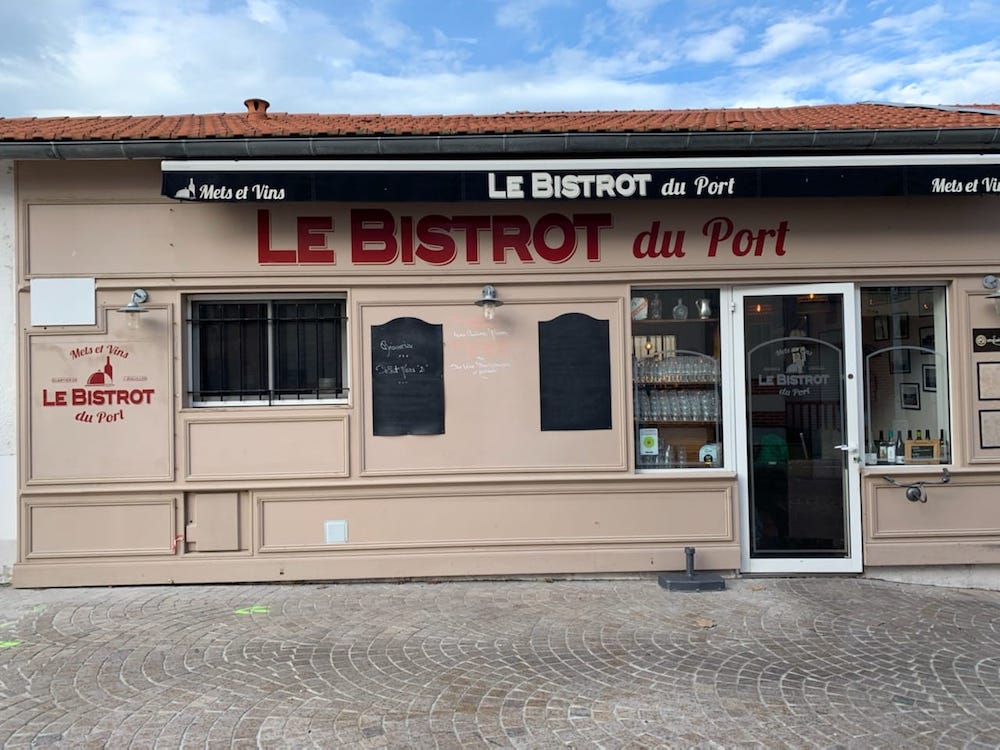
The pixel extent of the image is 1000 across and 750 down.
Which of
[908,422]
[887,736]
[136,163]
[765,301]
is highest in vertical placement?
[136,163]

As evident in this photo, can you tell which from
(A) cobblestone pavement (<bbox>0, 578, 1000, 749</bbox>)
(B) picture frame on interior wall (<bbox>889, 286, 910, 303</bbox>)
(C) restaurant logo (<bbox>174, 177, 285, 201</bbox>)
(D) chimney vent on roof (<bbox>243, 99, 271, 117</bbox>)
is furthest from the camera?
(D) chimney vent on roof (<bbox>243, 99, 271, 117</bbox>)

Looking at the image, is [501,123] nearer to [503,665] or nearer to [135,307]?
[135,307]

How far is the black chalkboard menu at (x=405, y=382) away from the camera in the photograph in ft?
21.2

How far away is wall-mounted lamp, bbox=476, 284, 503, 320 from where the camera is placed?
6375 mm

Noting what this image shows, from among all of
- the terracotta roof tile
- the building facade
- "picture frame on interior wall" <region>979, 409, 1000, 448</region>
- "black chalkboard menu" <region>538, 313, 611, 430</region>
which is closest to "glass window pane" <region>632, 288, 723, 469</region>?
the building facade

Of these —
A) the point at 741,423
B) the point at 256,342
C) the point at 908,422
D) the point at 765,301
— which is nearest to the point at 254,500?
the point at 256,342

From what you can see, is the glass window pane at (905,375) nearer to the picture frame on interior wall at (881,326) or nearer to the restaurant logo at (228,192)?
the picture frame on interior wall at (881,326)

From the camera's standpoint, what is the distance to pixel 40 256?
20.8 ft

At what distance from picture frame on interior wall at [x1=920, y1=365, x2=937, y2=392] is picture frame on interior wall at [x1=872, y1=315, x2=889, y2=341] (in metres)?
0.46

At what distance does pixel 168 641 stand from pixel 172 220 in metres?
3.39

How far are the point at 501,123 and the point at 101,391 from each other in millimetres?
4210

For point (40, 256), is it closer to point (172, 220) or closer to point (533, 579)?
point (172, 220)

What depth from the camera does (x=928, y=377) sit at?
21.9ft

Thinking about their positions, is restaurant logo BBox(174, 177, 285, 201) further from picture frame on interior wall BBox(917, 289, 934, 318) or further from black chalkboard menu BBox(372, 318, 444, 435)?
picture frame on interior wall BBox(917, 289, 934, 318)
